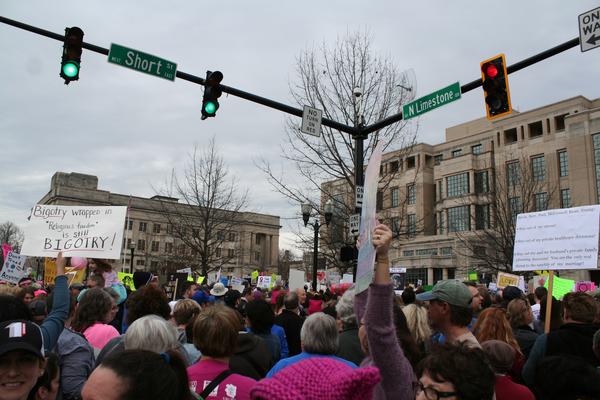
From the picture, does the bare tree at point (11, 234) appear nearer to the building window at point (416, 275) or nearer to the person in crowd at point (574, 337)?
the building window at point (416, 275)

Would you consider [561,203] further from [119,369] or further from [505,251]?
[119,369]

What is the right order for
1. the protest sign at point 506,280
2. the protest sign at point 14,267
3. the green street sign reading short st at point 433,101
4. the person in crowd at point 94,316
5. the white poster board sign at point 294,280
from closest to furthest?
the person in crowd at point 94,316 → the green street sign reading short st at point 433,101 → the protest sign at point 14,267 → the protest sign at point 506,280 → the white poster board sign at point 294,280

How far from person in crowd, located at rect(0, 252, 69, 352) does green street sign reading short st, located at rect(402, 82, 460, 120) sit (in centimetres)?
780

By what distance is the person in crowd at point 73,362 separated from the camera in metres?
4.08

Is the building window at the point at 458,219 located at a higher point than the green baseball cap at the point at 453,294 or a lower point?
higher

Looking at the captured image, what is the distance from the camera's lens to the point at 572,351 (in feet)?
15.5

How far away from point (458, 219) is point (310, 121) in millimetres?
65973

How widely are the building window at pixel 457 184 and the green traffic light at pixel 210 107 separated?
6831 centimetres

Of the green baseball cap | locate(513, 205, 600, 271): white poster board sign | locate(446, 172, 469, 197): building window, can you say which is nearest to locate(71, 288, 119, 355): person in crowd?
the green baseball cap

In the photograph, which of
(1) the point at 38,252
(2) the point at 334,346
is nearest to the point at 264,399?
(2) the point at 334,346

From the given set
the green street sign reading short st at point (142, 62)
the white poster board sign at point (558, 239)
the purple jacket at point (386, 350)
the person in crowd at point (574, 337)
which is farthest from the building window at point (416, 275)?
the purple jacket at point (386, 350)

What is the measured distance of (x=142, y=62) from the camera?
31.3 feet

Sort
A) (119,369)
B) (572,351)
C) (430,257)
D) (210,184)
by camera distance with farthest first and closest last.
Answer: (430,257)
(210,184)
(572,351)
(119,369)

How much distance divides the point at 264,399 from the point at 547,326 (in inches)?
206
